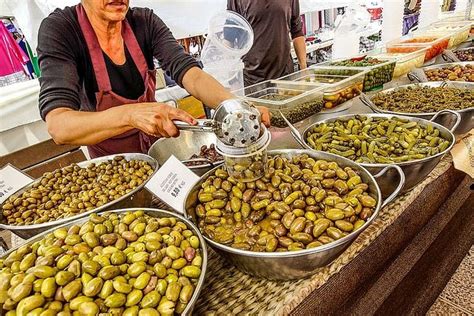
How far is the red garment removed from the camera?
2922 mm

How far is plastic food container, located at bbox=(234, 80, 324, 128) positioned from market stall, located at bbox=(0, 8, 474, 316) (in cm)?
2

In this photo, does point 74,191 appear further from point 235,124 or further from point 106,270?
point 235,124

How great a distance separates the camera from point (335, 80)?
6.46 feet

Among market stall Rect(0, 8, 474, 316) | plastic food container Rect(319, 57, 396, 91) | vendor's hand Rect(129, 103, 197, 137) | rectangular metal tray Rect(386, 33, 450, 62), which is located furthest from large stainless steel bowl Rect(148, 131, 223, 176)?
rectangular metal tray Rect(386, 33, 450, 62)

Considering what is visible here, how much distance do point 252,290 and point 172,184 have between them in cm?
37

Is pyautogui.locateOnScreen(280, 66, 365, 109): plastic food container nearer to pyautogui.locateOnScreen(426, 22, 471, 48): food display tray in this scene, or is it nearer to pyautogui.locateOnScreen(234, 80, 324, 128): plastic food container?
pyautogui.locateOnScreen(234, 80, 324, 128): plastic food container

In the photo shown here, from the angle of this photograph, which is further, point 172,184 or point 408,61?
point 408,61

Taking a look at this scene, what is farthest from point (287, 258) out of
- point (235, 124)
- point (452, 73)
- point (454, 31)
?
point (454, 31)

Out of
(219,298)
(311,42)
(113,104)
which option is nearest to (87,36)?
(113,104)

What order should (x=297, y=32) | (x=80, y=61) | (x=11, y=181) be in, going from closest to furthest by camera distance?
(x=11, y=181) < (x=80, y=61) < (x=297, y=32)

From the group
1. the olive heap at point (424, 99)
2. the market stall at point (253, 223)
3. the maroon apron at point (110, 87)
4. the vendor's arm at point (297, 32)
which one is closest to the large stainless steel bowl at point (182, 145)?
the market stall at point (253, 223)

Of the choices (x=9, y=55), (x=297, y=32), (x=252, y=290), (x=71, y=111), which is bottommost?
(x=252, y=290)

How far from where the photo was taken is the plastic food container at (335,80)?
1791 mm

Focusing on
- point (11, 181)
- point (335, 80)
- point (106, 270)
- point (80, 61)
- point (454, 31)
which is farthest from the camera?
point (454, 31)
